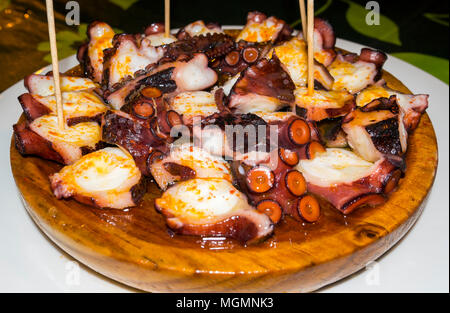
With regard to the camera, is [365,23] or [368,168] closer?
[368,168]

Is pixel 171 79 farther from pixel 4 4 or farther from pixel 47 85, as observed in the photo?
pixel 4 4

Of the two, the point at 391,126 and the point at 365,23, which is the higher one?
the point at 365,23

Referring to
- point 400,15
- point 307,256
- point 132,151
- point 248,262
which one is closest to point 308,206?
point 307,256

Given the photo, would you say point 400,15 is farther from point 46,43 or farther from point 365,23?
point 46,43

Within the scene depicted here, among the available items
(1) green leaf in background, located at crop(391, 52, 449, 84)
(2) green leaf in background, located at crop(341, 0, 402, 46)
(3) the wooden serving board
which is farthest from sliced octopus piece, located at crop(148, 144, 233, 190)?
(2) green leaf in background, located at crop(341, 0, 402, 46)

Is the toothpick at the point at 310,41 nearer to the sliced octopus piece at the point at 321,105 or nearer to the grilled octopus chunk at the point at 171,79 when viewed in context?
the sliced octopus piece at the point at 321,105

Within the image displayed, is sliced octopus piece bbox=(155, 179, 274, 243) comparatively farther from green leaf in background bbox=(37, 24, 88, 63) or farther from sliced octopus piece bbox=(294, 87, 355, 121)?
green leaf in background bbox=(37, 24, 88, 63)

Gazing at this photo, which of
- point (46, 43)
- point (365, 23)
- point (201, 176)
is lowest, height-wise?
point (201, 176)

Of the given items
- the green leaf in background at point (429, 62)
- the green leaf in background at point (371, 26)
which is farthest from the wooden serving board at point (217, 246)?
the green leaf in background at point (371, 26)
